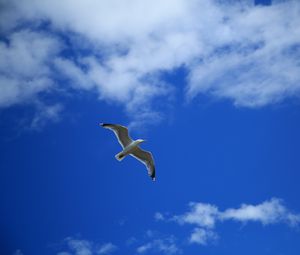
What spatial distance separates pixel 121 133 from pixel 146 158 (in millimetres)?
2311

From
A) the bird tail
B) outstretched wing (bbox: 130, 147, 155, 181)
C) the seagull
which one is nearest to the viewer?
the seagull

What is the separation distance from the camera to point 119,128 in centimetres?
3469

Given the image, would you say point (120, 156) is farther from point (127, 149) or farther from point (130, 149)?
point (130, 149)

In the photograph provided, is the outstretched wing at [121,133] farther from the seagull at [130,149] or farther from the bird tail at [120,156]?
the bird tail at [120,156]

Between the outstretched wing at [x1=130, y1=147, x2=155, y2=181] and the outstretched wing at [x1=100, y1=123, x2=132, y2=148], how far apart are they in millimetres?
824

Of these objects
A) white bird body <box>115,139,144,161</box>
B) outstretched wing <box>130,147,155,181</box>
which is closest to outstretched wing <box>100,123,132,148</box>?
white bird body <box>115,139,144,161</box>

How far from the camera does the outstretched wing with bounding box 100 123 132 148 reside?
3456 cm

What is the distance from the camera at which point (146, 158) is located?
36.4 metres

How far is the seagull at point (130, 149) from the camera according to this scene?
34750 mm

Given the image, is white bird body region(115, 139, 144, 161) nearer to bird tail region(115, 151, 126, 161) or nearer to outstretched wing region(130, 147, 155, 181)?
bird tail region(115, 151, 126, 161)

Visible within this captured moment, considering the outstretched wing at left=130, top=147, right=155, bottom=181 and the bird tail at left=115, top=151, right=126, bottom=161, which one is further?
the outstretched wing at left=130, top=147, right=155, bottom=181

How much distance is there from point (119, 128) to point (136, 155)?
2246 mm

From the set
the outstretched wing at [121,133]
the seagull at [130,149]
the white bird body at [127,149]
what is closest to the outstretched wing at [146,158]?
the seagull at [130,149]

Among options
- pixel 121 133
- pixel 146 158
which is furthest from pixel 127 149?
pixel 146 158
